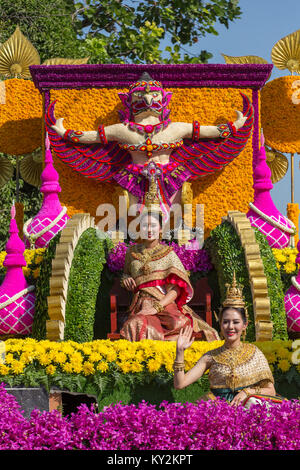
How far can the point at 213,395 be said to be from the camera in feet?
17.5

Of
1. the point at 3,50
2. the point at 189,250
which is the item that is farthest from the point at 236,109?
the point at 3,50

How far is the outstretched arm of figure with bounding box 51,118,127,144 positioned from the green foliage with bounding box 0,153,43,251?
6.10 metres

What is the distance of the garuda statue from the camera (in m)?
10.9

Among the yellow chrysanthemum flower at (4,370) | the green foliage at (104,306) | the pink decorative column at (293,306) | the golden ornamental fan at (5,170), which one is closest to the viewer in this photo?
the yellow chrysanthemum flower at (4,370)

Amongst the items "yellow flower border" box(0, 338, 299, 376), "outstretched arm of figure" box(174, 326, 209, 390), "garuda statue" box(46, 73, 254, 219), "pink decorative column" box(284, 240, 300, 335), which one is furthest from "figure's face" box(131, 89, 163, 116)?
"outstretched arm of figure" box(174, 326, 209, 390)

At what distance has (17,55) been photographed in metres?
13.5

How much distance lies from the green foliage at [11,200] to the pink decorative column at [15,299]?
29.3 ft

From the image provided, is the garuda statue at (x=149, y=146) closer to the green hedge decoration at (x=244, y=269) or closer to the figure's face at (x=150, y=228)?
the green hedge decoration at (x=244, y=269)

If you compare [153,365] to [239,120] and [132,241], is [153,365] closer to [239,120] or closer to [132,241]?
[132,241]

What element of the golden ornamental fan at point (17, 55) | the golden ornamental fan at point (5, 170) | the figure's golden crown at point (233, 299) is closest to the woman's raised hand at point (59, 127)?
the golden ornamental fan at point (17, 55)

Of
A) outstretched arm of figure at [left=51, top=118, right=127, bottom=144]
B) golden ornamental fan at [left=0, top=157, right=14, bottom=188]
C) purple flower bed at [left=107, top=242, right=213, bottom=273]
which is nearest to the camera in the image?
purple flower bed at [left=107, top=242, right=213, bottom=273]

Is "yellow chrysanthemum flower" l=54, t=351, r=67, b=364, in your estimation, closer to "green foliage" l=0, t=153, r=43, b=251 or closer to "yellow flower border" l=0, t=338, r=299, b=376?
"yellow flower border" l=0, t=338, r=299, b=376

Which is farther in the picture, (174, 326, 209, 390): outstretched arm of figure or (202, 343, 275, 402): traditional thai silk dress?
(202, 343, 275, 402): traditional thai silk dress

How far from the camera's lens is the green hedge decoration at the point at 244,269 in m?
7.86
